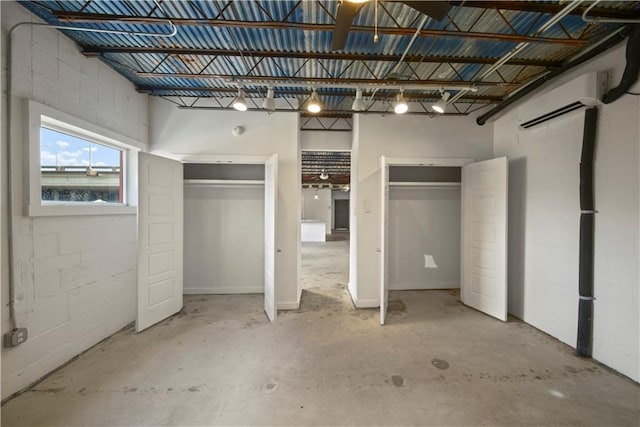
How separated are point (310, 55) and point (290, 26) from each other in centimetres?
55

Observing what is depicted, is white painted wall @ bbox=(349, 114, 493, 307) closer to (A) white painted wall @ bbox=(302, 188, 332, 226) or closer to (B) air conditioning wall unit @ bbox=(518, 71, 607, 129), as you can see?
(B) air conditioning wall unit @ bbox=(518, 71, 607, 129)

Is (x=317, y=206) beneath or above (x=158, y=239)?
above

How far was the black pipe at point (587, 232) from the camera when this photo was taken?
2549 mm

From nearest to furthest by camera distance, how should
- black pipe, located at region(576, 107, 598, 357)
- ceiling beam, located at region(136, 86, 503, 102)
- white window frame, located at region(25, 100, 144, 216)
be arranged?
white window frame, located at region(25, 100, 144, 216)
black pipe, located at region(576, 107, 598, 357)
ceiling beam, located at region(136, 86, 503, 102)

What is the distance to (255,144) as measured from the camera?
386 centimetres

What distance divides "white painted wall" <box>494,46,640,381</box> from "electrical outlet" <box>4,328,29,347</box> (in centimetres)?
539

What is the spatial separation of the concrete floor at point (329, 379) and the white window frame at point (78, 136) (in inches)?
60.9

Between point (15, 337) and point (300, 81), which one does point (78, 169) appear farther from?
point (300, 81)

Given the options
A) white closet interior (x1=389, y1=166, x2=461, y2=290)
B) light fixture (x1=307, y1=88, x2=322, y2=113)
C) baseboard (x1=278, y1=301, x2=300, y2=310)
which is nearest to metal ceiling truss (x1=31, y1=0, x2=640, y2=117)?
light fixture (x1=307, y1=88, x2=322, y2=113)

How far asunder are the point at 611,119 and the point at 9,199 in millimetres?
5541

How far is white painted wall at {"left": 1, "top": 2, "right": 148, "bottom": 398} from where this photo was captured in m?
2.08

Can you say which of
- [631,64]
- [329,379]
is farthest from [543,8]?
[329,379]

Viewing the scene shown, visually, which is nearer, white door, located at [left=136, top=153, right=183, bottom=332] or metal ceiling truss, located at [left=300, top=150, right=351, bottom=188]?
white door, located at [left=136, top=153, right=183, bottom=332]

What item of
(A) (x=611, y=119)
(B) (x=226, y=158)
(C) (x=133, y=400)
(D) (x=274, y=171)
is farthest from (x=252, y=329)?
(A) (x=611, y=119)
